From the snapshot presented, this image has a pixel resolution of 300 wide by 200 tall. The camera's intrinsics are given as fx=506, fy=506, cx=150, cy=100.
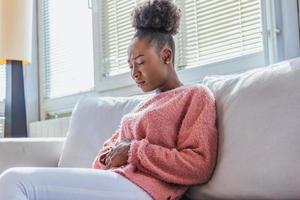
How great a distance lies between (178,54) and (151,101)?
705mm

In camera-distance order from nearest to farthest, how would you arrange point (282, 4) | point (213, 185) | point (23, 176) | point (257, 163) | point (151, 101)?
1. point (23, 176)
2. point (257, 163)
3. point (213, 185)
4. point (151, 101)
5. point (282, 4)

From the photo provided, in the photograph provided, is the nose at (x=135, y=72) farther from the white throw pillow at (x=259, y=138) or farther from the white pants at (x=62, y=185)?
the white pants at (x=62, y=185)

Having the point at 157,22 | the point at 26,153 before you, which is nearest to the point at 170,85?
the point at 157,22

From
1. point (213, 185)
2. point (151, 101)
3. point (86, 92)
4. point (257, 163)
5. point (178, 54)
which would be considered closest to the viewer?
point (257, 163)

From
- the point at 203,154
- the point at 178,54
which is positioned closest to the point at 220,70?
the point at 178,54

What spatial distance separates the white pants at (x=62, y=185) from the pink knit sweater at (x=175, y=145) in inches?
3.2

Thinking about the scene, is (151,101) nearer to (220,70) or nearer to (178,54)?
(220,70)

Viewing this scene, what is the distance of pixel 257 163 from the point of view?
1.22 metres

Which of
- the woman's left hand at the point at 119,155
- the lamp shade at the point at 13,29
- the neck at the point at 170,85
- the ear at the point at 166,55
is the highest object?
the lamp shade at the point at 13,29

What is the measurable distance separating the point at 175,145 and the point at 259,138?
250mm

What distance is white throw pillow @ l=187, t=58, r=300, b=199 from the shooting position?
117cm

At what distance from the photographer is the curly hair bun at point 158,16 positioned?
1.63m

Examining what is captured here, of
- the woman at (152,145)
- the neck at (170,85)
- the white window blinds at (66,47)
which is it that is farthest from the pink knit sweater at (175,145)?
the white window blinds at (66,47)

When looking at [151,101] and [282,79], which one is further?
[151,101]
